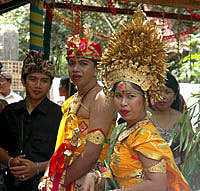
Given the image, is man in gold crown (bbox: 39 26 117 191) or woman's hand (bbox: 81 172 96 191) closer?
woman's hand (bbox: 81 172 96 191)

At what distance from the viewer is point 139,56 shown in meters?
2.15

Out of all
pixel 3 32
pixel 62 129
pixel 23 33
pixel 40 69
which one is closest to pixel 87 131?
pixel 62 129

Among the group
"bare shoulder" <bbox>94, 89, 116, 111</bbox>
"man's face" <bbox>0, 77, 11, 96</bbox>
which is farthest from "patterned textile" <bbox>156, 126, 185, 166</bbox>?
"man's face" <bbox>0, 77, 11, 96</bbox>

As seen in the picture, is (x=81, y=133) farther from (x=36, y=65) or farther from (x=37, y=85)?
(x=36, y=65)

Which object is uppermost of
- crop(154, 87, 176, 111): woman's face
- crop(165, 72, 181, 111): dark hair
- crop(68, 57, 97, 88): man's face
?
crop(68, 57, 97, 88): man's face

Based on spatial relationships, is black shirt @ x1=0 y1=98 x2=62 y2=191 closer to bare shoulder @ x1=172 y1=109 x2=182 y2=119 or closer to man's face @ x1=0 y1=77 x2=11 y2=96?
bare shoulder @ x1=172 y1=109 x2=182 y2=119

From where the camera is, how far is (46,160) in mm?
3082

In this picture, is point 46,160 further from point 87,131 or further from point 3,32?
point 3,32

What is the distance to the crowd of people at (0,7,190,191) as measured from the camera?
208cm

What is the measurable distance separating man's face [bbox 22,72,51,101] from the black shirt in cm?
8

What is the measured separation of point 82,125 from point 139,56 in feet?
2.31

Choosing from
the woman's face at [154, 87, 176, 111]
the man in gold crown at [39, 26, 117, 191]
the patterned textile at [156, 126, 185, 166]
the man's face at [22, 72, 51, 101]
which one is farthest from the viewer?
the woman's face at [154, 87, 176, 111]

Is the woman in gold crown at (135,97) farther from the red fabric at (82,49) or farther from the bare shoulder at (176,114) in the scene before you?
the bare shoulder at (176,114)

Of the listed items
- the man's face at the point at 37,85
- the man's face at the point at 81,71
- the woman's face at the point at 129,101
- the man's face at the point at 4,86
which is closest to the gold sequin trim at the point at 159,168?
the woman's face at the point at 129,101
